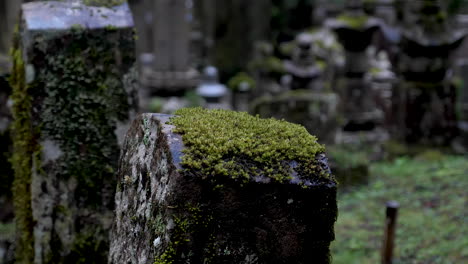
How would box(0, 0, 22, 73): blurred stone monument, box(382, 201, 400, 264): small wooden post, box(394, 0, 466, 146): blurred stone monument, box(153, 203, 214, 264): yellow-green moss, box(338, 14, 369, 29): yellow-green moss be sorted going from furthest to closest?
1. box(0, 0, 22, 73): blurred stone monument
2. box(338, 14, 369, 29): yellow-green moss
3. box(394, 0, 466, 146): blurred stone monument
4. box(382, 201, 400, 264): small wooden post
5. box(153, 203, 214, 264): yellow-green moss

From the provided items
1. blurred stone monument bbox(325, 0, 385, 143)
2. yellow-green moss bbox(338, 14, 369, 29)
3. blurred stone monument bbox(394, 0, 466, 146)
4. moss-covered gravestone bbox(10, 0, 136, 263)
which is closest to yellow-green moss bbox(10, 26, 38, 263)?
moss-covered gravestone bbox(10, 0, 136, 263)

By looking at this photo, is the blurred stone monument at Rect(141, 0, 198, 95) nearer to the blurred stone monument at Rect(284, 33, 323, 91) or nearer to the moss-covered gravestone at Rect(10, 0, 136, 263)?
the blurred stone monument at Rect(284, 33, 323, 91)

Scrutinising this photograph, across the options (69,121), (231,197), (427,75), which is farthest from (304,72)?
(231,197)

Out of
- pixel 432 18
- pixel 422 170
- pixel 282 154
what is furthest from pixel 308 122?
pixel 282 154

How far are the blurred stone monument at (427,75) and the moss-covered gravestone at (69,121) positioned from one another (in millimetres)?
6797

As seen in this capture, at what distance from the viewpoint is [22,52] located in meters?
3.19

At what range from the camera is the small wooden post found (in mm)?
4520

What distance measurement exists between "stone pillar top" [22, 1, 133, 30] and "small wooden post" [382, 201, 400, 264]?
2854 millimetres

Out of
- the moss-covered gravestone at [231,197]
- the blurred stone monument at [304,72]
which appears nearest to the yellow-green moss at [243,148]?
the moss-covered gravestone at [231,197]

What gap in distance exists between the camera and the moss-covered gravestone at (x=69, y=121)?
3.13 m

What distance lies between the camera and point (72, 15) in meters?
3.24

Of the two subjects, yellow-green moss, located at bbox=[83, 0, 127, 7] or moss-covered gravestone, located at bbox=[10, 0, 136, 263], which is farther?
yellow-green moss, located at bbox=[83, 0, 127, 7]

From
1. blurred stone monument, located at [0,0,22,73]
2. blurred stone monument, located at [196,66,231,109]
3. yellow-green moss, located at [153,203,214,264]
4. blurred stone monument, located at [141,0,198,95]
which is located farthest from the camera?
blurred stone monument, located at [196,66,231,109]

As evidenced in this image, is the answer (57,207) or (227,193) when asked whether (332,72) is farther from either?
(227,193)
